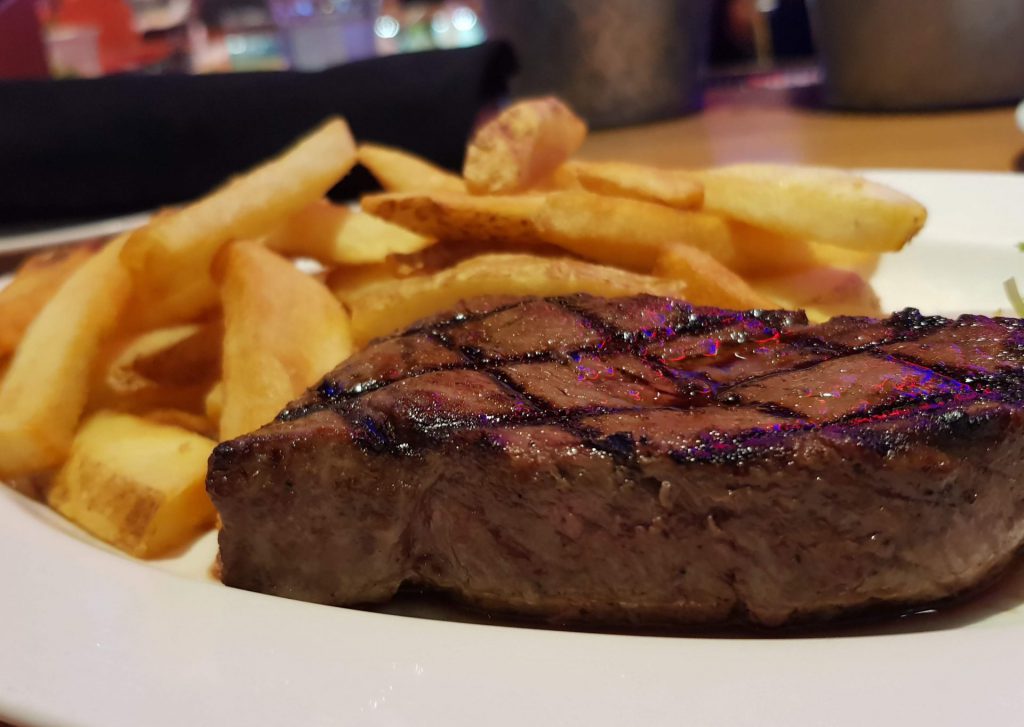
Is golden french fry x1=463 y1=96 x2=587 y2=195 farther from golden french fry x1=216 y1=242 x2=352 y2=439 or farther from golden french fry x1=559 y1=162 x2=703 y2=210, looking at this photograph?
golden french fry x1=216 y1=242 x2=352 y2=439

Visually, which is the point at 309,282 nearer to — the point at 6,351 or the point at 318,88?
the point at 6,351

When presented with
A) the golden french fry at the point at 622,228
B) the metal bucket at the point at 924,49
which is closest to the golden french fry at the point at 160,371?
the golden french fry at the point at 622,228

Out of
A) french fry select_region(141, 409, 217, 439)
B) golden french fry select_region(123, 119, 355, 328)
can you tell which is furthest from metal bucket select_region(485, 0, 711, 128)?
french fry select_region(141, 409, 217, 439)

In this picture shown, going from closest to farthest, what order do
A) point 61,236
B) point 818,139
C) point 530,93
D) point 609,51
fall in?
point 61,236, point 818,139, point 609,51, point 530,93

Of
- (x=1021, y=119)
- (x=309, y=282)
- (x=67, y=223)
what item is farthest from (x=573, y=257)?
(x=67, y=223)

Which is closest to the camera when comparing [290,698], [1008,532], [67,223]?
[290,698]

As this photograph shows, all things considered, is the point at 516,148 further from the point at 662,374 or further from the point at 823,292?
the point at 662,374

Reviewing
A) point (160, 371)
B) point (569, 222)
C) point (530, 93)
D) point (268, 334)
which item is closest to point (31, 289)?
point (160, 371)
